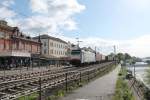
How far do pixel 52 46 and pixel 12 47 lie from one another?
40.4 metres

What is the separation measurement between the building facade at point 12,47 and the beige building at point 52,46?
2133cm

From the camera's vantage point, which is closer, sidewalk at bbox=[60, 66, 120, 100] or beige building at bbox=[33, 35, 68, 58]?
sidewalk at bbox=[60, 66, 120, 100]

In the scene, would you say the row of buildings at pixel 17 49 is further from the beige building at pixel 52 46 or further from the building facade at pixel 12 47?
the beige building at pixel 52 46

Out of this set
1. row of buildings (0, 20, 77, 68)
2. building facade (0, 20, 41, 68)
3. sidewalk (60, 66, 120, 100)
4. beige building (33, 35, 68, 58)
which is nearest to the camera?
sidewalk (60, 66, 120, 100)

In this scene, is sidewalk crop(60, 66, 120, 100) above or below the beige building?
below

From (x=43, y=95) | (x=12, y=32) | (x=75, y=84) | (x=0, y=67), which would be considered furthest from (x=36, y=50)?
(x=43, y=95)

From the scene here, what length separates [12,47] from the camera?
75.9 meters

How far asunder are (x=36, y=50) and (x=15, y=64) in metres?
27.2

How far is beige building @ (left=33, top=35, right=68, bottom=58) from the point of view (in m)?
112

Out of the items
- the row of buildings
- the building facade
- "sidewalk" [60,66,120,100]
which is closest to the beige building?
the row of buildings

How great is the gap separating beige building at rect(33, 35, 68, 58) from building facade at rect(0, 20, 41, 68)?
840 inches

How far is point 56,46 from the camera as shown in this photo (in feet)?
397

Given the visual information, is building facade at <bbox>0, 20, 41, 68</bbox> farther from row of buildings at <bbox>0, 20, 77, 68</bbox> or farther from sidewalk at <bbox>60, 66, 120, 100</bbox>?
sidewalk at <bbox>60, 66, 120, 100</bbox>

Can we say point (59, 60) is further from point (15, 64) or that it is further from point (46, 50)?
point (15, 64)
